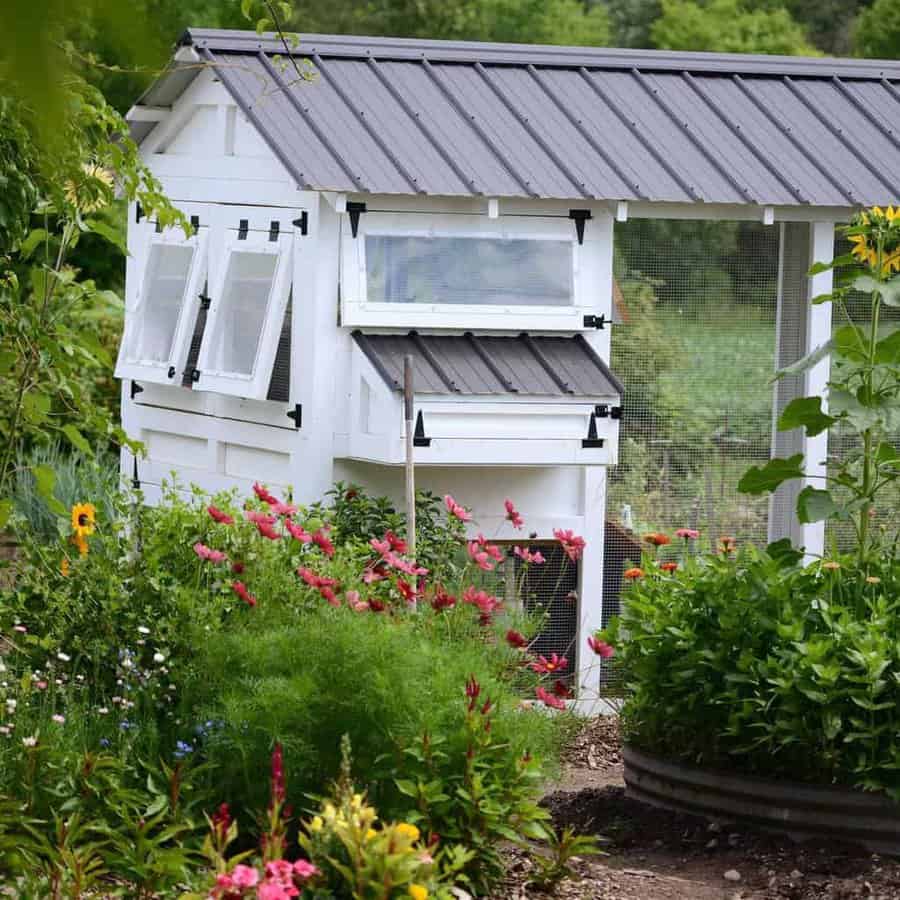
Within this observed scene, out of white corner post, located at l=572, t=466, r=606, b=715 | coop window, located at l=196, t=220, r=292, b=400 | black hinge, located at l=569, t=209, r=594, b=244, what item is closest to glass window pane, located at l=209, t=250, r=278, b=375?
coop window, located at l=196, t=220, r=292, b=400

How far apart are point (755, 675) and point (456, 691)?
100 cm

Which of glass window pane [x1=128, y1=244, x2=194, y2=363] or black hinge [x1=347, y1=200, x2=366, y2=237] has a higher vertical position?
black hinge [x1=347, y1=200, x2=366, y2=237]

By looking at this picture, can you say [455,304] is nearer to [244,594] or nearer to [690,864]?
[244,594]

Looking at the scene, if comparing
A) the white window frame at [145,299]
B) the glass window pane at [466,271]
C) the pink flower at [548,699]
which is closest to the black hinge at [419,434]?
the glass window pane at [466,271]

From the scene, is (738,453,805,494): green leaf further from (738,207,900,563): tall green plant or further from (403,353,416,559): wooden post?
(403,353,416,559): wooden post

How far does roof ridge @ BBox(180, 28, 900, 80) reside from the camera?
286 inches

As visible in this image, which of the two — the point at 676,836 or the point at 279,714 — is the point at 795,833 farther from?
the point at 279,714

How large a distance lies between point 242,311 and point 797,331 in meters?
2.66

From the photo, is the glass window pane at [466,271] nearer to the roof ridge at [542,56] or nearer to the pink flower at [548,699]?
the roof ridge at [542,56]

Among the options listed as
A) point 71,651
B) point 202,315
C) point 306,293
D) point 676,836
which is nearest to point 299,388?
point 306,293

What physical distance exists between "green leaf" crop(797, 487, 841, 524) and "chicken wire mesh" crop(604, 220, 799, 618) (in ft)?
8.05

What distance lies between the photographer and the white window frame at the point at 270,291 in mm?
6801

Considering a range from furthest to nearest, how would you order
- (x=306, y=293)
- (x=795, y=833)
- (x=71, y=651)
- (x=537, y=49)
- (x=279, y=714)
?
(x=537, y=49) → (x=306, y=293) → (x=71, y=651) → (x=795, y=833) → (x=279, y=714)

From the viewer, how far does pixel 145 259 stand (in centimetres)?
794
